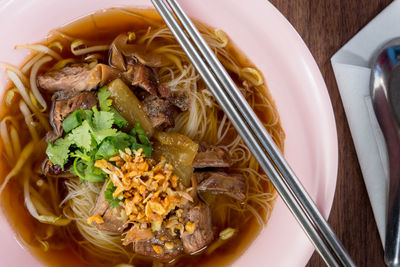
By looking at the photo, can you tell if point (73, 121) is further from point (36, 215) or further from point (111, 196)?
point (36, 215)

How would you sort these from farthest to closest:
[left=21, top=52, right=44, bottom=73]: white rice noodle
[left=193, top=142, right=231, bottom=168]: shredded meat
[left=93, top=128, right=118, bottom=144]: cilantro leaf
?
[left=21, top=52, right=44, bottom=73]: white rice noodle, [left=193, top=142, right=231, bottom=168]: shredded meat, [left=93, top=128, right=118, bottom=144]: cilantro leaf

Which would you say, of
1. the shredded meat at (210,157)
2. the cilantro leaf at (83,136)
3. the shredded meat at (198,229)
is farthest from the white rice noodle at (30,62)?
the shredded meat at (198,229)

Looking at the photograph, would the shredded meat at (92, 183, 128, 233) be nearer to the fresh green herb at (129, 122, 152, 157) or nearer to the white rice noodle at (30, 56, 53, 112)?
the fresh green herb at (129, 122, 152, 157)

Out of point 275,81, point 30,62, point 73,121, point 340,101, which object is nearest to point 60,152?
point 73,121

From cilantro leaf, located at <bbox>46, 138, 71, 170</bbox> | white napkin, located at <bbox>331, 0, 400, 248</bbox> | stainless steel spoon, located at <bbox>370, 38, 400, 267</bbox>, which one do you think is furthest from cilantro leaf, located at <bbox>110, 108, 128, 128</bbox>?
stainless steel spoon, located at <bbox>370, 38, 400, 267</bbox>

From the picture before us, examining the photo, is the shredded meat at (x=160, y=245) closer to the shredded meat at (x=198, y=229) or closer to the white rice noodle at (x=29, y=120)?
the shredded meat at (x=198, y=229)

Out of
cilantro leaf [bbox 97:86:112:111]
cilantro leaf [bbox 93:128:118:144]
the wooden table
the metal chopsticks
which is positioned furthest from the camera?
the wooden table
